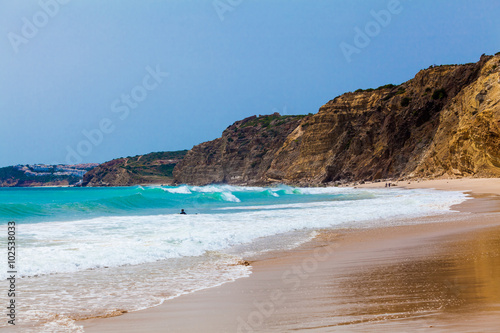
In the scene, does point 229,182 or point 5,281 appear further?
point 229,182

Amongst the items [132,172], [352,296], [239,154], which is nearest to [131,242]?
[352,296]

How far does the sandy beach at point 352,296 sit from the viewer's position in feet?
12.9

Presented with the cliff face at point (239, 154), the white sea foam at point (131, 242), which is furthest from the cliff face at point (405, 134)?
the white sea foam at point (131, 242)

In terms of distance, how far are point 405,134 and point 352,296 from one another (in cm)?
5786

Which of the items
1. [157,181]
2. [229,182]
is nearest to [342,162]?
[229,182]

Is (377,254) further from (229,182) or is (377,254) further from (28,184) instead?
(28,184)

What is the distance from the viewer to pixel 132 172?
144m

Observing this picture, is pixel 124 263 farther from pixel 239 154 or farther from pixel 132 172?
pixel 132 172

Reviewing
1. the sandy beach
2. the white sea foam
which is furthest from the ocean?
the sandy beach

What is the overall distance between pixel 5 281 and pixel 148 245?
347 cm

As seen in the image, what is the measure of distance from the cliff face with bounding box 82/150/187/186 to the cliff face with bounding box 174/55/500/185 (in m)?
58.5

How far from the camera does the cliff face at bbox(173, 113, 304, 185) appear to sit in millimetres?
96438

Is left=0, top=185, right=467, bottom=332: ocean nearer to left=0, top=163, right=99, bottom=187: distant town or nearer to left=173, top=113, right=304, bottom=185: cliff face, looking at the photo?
left=173, top=113, right=304, bottom=185: cliff face

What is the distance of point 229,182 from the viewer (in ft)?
330
